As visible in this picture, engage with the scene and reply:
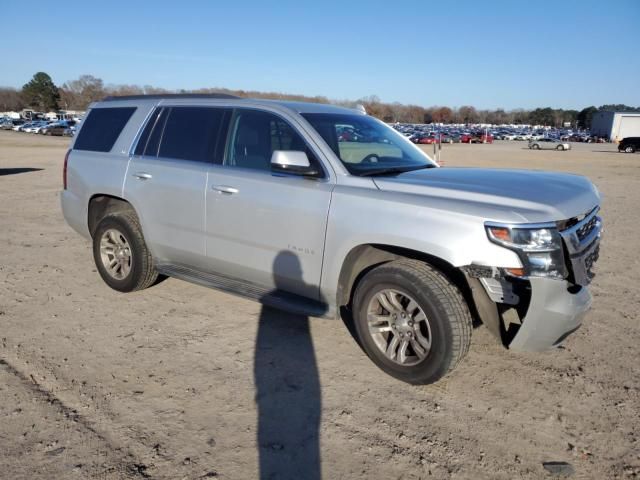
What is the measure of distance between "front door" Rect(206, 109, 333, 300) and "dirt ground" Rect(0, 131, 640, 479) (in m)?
0.61

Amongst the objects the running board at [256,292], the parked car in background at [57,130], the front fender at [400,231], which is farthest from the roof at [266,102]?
the parked car in background at [57,130]

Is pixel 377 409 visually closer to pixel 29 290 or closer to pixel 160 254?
pixel 160 254

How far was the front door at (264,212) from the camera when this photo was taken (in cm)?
374

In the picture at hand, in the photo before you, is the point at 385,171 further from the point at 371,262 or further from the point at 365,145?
the point at 371,262

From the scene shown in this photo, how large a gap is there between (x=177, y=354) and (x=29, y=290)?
2.41 m

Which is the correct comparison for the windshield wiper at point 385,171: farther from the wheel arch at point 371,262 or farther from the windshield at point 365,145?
the wheel arch at point 371,262

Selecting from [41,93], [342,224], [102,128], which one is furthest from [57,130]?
[41,93]

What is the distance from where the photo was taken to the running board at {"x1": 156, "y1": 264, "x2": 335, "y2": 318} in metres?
3.79

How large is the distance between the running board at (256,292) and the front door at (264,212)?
53 mm

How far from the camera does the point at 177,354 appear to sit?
3.92m

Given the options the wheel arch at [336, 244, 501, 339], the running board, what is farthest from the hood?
the running board

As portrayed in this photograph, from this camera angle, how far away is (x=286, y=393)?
3.38m

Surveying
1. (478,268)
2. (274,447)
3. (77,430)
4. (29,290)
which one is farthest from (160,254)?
(478,268)

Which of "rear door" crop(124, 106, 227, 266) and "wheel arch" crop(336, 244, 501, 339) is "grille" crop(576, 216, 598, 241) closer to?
"wheel arch" crop(336, 244, 501, 339)
